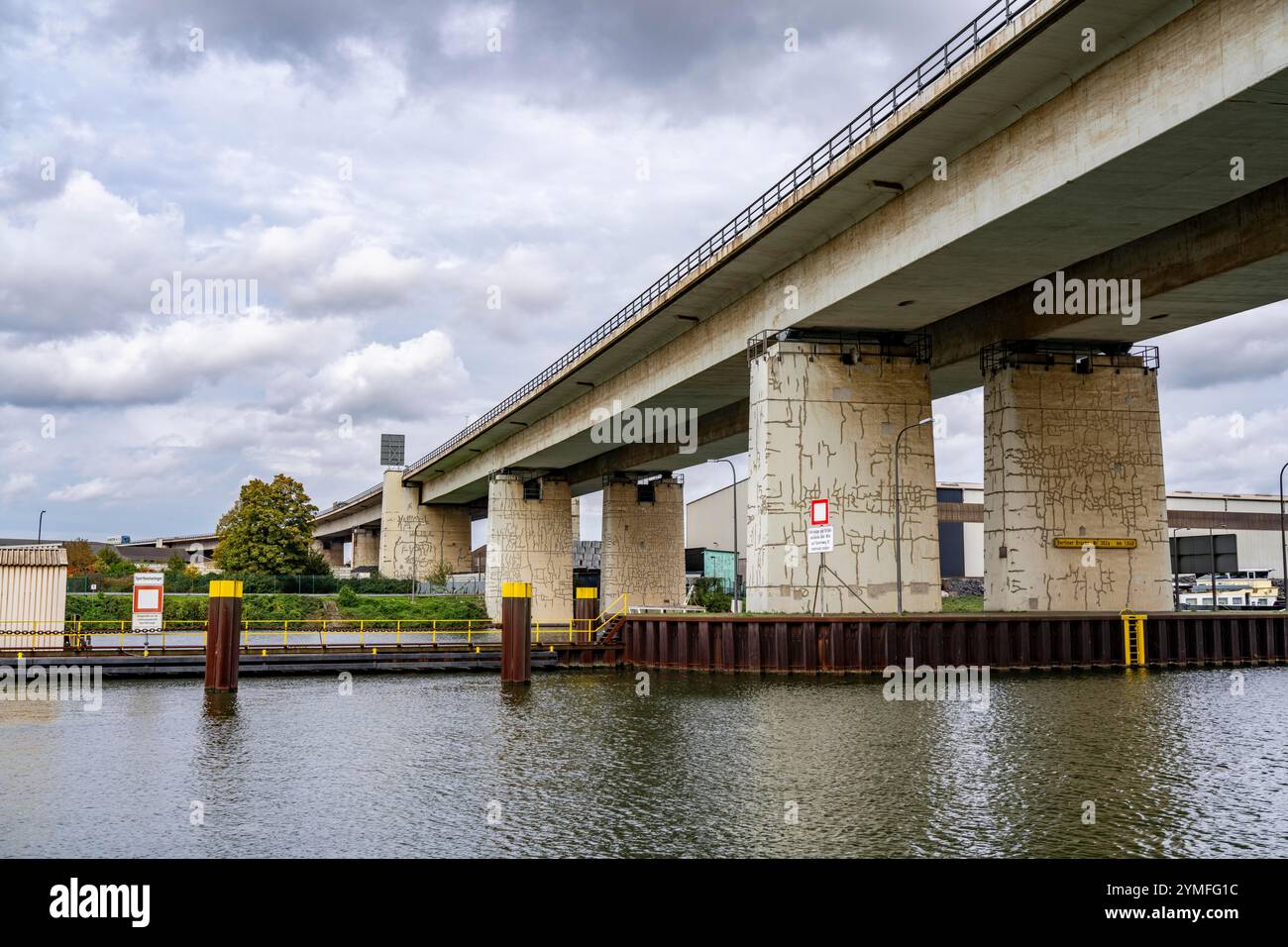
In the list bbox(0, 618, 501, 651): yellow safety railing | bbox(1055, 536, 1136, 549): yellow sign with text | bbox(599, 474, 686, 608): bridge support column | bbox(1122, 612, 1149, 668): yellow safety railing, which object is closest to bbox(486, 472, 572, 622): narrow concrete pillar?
bbox(0, 618, 501, 651): yellow safety railing

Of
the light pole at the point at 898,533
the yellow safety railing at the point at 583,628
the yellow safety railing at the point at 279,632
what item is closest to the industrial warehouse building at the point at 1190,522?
the yellow safety railing at the point at 279,632

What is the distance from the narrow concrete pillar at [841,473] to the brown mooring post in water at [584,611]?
11083 millimetres

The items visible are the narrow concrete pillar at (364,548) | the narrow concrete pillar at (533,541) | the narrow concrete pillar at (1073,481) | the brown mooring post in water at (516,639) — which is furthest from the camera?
the narrow concrete pillar at (364,548)

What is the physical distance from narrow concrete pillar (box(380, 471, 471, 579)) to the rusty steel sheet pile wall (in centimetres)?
6292

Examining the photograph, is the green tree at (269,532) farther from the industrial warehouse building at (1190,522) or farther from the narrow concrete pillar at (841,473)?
the narrow concrete pillar at (841,473)

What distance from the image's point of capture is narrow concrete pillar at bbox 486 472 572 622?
252 feet

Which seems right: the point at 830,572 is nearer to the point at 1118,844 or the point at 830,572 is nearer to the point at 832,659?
the point at 832,659

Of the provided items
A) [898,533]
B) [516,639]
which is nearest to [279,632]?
[516,639]

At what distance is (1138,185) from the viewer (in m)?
24.8

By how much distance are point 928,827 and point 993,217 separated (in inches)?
675

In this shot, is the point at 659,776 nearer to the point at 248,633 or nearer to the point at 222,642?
the point at 222,642

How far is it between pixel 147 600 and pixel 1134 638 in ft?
109

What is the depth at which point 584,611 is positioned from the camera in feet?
178

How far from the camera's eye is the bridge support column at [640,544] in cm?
7250
